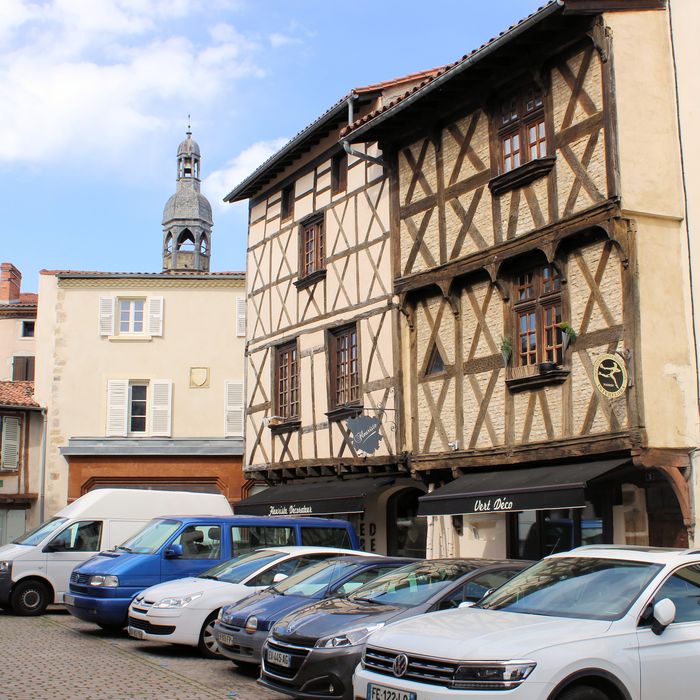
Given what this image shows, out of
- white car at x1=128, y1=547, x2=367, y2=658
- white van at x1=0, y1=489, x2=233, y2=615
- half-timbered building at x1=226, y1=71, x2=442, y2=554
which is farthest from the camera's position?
half-timbered building at x1=226, y1=71, x2=442, y2=554

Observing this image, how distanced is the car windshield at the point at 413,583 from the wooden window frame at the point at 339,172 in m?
11.9

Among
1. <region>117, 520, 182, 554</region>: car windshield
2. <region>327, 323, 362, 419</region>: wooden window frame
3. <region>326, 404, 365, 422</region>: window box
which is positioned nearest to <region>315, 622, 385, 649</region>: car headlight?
<region>117, 520, 182, 554</region>: car windshield

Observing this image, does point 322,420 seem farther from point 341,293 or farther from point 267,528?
point 267,528

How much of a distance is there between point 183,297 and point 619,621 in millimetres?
25659

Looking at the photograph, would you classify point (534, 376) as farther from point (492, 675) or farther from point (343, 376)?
point (492, 675)

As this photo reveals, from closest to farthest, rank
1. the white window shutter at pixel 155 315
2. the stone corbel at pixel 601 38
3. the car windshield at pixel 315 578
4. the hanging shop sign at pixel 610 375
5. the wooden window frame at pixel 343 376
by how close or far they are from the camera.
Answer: the car windshield at pixel 315 578 → the hanging shop sign at pixel 610 375 → the stone corbel at pixel 601 38 → the wooden window frame at pixel 343 376 → the white window shutter at pixel 155 315

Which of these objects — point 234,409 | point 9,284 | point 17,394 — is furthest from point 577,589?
point 9,284

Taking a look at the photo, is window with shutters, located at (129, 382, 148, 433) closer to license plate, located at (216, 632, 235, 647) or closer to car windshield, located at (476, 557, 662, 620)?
license plate, located at (216, 632, 235, 647)

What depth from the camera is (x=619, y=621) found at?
22.2 ft

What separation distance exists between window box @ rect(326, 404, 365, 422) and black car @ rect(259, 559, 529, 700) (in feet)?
29.2

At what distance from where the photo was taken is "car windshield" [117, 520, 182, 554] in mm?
14328

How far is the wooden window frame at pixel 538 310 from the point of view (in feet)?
47.9

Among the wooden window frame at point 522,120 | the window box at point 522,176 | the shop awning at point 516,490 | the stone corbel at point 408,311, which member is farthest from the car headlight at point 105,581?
the wooden window frame at point 522,120

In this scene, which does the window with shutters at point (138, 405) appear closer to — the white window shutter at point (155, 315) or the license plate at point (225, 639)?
the white window shutter at point (155, 315)
